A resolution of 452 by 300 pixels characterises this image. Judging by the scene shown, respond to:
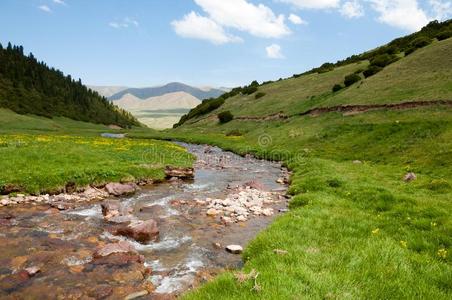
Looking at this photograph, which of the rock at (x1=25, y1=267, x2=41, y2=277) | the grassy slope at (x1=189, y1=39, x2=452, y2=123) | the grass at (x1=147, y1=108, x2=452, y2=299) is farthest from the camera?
the grassy slope at (x1=189, y1=39, x2=452, y2=123)

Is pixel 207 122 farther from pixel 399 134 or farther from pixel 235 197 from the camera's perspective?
pixel 235 197

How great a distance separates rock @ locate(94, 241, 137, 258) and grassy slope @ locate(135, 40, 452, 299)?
166 inches

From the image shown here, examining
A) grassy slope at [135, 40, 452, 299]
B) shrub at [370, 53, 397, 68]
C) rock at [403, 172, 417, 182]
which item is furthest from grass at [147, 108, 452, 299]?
shrub at [370, 53, 397, 68]

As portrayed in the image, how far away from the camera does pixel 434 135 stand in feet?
94.5

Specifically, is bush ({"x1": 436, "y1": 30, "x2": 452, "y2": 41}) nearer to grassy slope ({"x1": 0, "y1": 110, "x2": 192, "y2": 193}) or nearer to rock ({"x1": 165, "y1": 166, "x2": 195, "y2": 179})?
grassy slope ({"x1": 0, "y1": 110, "x2": 192, "y2": 193})

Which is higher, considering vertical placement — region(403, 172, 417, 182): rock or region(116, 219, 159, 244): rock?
region(403, 172, 417, 182): rock

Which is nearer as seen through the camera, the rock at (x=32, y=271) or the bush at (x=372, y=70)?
the rock at (x=32, y=271)

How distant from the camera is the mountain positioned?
839cm

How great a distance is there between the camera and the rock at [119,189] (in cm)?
2094

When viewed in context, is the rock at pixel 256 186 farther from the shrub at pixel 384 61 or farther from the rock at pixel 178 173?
the shrub at pixel 384 61

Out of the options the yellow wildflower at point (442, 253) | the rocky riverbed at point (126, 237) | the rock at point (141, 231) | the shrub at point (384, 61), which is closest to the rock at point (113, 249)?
the rocky riverbed at point (126, 237)

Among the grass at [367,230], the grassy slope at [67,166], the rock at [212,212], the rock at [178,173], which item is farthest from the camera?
the rock at [178,173]

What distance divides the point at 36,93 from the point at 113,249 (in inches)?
6679

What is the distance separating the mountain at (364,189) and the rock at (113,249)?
14.1ft
